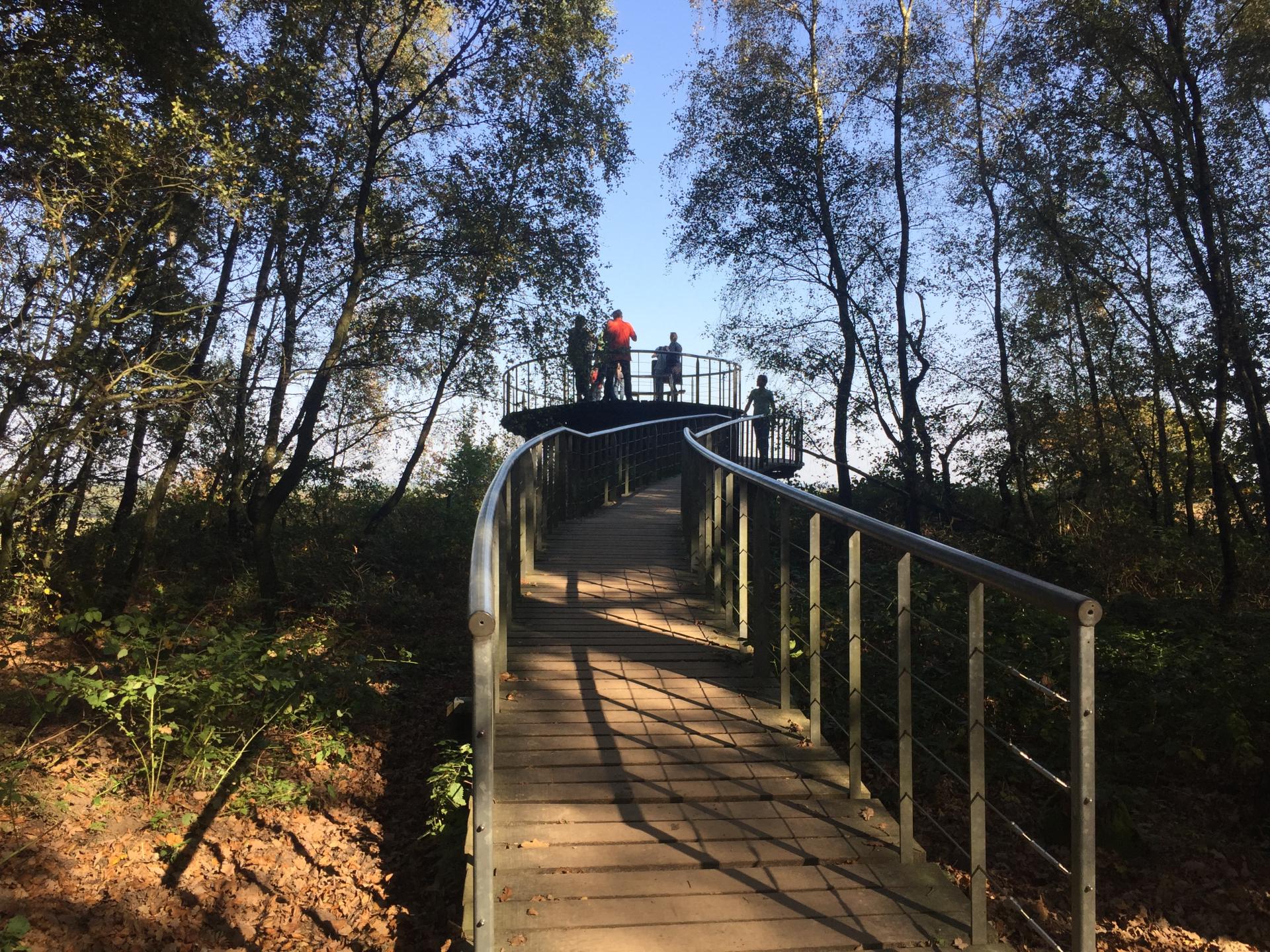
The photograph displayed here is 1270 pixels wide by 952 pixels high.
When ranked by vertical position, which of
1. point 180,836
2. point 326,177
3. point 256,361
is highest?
point 326,177

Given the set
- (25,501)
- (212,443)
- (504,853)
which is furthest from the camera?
(212,443)

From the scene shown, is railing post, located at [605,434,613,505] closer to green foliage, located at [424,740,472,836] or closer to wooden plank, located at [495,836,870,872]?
green foliage, located at [424,740,472,836]

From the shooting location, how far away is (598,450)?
41.3 feet

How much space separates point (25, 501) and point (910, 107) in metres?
15.0

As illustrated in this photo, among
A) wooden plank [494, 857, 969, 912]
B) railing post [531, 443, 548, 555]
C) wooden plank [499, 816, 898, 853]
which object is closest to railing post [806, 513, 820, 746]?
wooden plank [499, 816, 898, 853]

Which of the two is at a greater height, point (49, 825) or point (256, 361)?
point (256, 361)

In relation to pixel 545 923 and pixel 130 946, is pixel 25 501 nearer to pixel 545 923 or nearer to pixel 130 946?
pixel 130 946

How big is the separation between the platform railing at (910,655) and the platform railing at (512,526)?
1375mm

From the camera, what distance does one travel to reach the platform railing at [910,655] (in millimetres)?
2238

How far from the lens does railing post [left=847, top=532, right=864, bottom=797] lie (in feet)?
11.5

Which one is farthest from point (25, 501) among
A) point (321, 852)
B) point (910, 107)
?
point (910, 107)

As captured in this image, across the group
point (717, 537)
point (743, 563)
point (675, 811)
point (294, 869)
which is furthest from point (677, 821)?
point (717, 537)

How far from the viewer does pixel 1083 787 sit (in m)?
2.17

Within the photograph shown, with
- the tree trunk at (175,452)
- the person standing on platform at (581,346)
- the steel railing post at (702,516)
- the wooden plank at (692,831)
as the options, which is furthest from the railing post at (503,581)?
the person standing on platform at (581,346)
